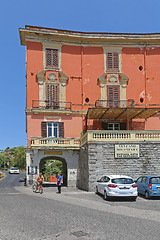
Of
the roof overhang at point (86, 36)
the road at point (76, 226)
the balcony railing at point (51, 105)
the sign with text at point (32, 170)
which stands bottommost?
the road at point (76, 226)

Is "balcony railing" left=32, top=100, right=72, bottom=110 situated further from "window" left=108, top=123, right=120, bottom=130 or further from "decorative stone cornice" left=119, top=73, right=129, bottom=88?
"decorative stone cornice" left=119, top=73, right=129, bottom=88

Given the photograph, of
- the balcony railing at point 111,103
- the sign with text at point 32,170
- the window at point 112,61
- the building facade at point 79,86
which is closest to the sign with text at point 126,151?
the building facade at point 79,86

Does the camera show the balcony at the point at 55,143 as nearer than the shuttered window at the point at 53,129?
Yes

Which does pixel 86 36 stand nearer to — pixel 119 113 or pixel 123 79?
pixel 123 79

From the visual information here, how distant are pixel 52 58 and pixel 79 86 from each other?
13.6 ft

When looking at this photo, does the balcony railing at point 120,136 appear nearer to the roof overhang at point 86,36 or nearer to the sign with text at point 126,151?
the sign with text at point 126,151

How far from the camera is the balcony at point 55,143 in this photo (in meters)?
28.6

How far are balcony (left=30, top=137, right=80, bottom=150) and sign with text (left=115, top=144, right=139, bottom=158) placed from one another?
671cm

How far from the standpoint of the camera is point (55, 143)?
95.3 feet

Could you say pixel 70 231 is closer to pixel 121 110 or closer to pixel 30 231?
pixel 30 231

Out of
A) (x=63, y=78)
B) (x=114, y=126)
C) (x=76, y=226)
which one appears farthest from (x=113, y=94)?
(x=76, y=226)

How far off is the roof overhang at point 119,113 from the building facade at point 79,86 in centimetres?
10

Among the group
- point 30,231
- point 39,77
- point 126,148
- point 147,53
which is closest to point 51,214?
point 30,231

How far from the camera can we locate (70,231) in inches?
325
